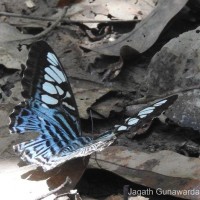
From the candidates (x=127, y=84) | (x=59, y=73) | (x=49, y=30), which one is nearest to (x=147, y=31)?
(x=127, y=84)

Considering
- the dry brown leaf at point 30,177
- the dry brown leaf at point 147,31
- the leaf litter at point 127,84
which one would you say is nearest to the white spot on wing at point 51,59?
the leaf litter at point 127,84

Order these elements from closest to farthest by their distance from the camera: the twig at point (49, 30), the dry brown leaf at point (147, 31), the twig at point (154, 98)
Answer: the twig at point (154, 98) → the dry brown leaf at point (147, 31) → the twig at point (49, 30)

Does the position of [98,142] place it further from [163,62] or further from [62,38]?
[62,38]

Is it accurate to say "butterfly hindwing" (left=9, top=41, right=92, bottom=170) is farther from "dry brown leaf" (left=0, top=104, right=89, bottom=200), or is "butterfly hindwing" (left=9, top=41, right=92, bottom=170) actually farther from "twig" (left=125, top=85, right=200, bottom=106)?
"twig" (left=125, top=85, right=200, bottom=106)

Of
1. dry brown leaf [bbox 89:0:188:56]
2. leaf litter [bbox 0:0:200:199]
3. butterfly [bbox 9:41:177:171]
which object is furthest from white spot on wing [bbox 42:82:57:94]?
dry brown leaf [bbox 89:0:188:56]

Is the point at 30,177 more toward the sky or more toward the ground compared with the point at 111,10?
more toward the ground

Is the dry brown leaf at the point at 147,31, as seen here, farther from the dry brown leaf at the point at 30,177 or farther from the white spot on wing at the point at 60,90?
the dry brown leaf at the point at 30,177

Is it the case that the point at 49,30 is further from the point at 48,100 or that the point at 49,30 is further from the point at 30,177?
the point at 30,177

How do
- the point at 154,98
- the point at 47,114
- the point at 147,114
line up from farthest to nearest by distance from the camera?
the point at 154,98
the point at 47,114
the point at 147,114

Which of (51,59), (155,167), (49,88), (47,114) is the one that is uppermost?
(51,59)
